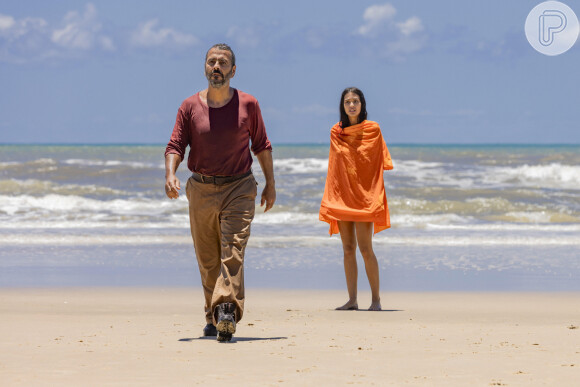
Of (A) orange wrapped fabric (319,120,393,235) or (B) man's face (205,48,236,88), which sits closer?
(B) man's face (205,48,236,88)

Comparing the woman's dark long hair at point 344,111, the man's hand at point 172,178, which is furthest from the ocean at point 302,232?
the man's hand at point 172,178

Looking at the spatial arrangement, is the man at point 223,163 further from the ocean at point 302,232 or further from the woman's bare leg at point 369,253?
the ocean at point 302,232

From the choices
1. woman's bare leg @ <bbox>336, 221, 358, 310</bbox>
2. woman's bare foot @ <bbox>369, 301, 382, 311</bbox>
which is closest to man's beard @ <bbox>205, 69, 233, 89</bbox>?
woman's bare leg @ <bbox>336, 221, 358, 310</bbox>

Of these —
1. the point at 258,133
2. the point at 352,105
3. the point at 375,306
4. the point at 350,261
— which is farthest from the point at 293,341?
the point at 352,105

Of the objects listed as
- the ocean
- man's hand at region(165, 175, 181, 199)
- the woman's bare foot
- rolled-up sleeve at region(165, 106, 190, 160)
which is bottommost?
the woman's bare foot

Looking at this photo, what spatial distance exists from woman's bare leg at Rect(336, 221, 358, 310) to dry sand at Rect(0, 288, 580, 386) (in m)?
0.24

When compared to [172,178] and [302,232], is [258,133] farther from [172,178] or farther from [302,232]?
[302,232]

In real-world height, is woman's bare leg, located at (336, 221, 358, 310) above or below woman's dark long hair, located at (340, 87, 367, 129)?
below

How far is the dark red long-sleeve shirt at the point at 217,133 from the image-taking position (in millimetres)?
4855

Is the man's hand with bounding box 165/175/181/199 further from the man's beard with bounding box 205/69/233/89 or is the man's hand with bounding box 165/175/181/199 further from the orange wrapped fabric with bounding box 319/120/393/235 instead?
the orange wrapped fabric with bounding box 319/120/393/235

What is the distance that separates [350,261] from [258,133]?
1969mm

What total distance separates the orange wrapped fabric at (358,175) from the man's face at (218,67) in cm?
179

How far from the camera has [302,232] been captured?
1348 cm

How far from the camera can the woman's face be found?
642 cm
